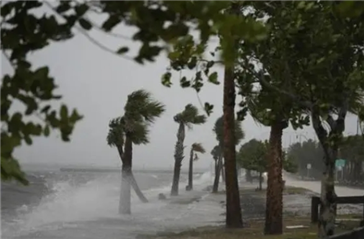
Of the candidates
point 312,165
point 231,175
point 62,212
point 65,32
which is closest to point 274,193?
point 231,175

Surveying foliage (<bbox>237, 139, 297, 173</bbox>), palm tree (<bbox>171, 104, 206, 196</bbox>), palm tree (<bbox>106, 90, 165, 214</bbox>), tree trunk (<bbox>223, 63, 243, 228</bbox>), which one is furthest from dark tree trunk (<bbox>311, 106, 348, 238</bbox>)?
foliage (<bbox>237, 139, 297, 173</bbox>)

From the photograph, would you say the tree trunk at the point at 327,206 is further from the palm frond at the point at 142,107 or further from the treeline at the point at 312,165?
the treeline at the point at 312,165

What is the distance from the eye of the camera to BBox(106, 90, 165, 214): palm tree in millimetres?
22062

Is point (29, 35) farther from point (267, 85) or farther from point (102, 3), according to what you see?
point (267, 85)

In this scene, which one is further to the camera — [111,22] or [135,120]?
[135,120]

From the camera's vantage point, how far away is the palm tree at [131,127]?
2206cm

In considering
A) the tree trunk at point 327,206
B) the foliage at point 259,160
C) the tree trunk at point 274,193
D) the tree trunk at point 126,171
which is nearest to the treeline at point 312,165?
the foliage at point 259,160

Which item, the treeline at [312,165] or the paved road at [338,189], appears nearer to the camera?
the paved road at [338,189]

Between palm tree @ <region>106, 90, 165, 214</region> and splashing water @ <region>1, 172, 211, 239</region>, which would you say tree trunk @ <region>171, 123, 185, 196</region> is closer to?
splashing water @ <region>1, 172, 211, 239</region>

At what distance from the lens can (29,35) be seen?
187 centimetres

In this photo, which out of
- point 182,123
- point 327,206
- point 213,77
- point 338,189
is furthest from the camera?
point 182,123

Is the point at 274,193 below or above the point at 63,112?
below

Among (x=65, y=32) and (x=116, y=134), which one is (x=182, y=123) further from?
(x=65, y=32)

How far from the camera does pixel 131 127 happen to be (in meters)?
22.5
